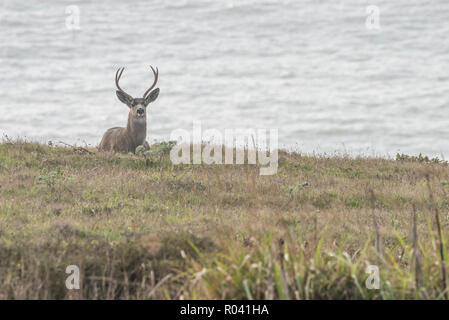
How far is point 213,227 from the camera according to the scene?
8.25m

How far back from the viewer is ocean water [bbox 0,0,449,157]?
4412 cm

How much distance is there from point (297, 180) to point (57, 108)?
123 ft

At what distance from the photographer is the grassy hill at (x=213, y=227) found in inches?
Result: 282

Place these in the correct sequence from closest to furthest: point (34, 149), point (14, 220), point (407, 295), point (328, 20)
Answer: point (407, 295), point (14, 220), point (34, 149), point (328, 20)

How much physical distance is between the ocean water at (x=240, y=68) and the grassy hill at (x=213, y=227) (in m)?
21.3

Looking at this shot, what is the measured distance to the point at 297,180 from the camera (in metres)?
14.0

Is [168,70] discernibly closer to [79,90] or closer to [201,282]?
[79,90]

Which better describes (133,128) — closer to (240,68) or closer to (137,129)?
(137,129)

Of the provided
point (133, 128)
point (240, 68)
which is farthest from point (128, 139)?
point (240, 68)

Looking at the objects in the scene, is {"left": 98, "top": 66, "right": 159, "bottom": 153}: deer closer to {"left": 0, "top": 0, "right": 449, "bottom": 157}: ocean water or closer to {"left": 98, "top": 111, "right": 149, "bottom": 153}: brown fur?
{"left": 98, "top": 111, "right": 149, "bottom": 153}: brown fur

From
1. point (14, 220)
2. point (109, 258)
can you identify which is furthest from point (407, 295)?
point (14, 220)

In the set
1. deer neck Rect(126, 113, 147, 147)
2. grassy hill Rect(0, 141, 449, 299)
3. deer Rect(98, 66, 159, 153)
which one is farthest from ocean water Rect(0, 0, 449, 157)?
grassy hill Rect(0, 141, 449, 299)

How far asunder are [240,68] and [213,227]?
53.5 metres

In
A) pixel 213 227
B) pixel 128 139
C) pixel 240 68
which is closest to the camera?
pixel 213 227
